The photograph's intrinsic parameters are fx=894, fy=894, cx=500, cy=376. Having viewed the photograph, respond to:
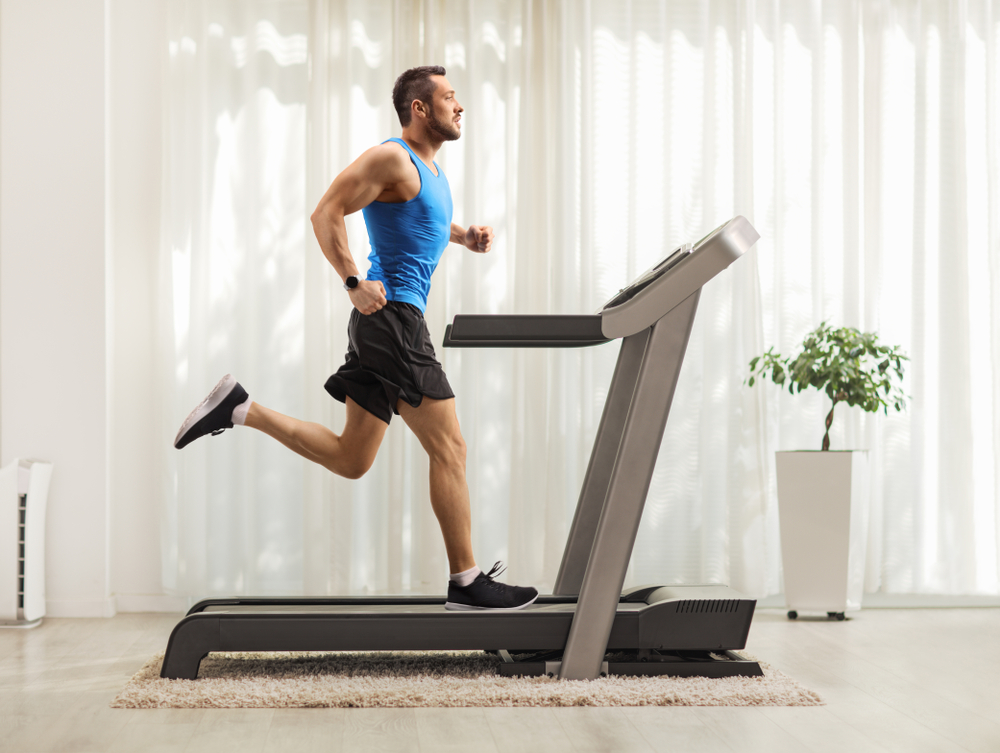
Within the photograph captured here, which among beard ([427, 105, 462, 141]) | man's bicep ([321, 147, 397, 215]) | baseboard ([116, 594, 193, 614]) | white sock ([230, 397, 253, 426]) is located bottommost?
baseboard ([116, 594, 193, 614])

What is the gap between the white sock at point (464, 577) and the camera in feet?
6.87

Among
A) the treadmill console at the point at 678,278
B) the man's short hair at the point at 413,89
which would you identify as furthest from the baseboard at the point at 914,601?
the man's short hair at the point at 413,89

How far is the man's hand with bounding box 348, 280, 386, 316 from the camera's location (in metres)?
2.04

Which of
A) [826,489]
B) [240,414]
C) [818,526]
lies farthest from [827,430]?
[240,414]

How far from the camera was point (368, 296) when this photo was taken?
2.05m

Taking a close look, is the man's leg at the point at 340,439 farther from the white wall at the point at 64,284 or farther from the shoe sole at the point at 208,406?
the white wall at the point at 64,284

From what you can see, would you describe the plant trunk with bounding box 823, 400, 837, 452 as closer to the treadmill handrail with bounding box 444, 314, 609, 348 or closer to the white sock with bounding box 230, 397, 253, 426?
the treadmill handrail with bounding box 444, 314, 609, 348

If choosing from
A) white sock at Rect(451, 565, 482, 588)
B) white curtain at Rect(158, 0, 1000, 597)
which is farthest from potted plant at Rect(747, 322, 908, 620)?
white sock at Rect(451, 565, 482, 588)

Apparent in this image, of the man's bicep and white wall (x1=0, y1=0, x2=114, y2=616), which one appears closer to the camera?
the man's bicep

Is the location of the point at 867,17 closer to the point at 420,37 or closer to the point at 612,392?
the point at 420,37

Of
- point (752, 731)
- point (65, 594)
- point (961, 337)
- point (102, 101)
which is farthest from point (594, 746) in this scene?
point (102, 101)

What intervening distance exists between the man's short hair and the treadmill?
60 centimetres

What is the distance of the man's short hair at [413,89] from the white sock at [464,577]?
43.7 inches

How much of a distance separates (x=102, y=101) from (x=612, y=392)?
6.78ft
